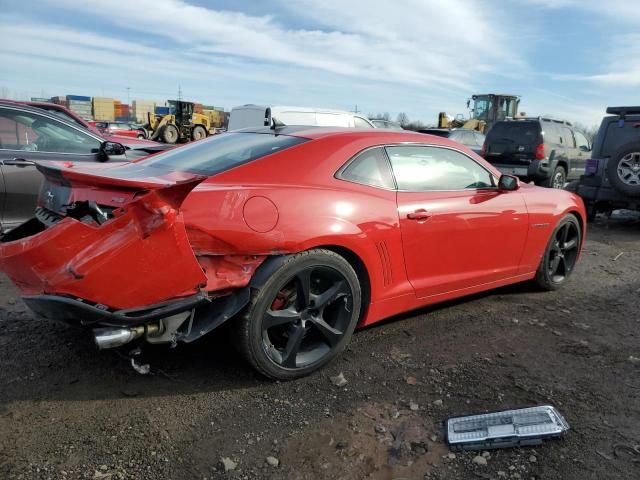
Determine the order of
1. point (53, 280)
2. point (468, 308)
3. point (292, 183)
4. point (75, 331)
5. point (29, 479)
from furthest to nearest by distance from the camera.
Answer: point (468, 308), point (75, 331), point (292, 183), point (53, 280), point (29, 479)

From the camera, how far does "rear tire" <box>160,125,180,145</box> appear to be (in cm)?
2481

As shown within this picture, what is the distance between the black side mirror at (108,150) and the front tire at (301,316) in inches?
136

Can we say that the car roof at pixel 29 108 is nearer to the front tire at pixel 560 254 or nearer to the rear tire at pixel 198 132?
the front tire at pixel 560 254

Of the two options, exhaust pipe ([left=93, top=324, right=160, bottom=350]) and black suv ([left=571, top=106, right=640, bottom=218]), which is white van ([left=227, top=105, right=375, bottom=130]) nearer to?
black suv ([left=571, top=106, right=640, bottom=218])

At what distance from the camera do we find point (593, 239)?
773 cm

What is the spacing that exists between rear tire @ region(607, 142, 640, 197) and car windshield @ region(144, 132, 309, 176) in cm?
609

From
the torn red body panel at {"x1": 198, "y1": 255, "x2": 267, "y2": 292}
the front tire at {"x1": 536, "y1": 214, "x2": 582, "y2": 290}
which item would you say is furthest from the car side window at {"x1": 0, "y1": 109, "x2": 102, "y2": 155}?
the front tire at {"x1": 536, "y1": 214, "x2": 582, "y2": 290}

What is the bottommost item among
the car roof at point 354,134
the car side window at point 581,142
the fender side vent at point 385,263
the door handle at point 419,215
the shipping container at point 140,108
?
the shipping container at point 140,108

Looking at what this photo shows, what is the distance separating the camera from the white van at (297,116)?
1176 centimetres

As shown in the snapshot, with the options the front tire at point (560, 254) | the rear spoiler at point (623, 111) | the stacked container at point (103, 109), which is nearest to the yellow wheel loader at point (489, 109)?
the rear spoiler at point (623, 111)

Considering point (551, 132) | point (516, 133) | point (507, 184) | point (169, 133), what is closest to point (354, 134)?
point (507, 184)

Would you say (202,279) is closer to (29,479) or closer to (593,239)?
(29,479)

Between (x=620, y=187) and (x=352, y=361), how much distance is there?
20.2 feet

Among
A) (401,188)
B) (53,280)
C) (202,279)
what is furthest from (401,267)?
(53,280)
